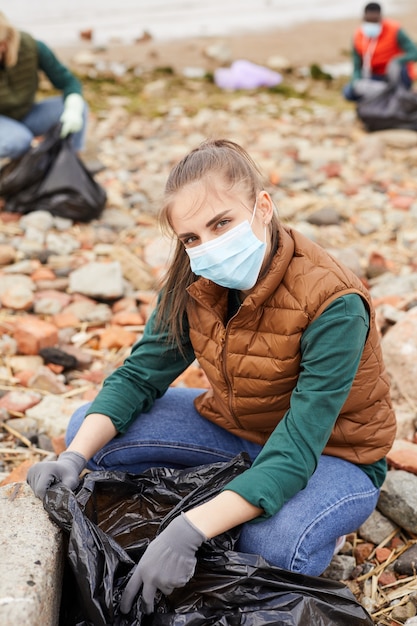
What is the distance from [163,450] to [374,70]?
690 centimetres

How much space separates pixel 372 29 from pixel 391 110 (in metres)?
1.33

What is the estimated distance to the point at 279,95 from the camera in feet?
30.6

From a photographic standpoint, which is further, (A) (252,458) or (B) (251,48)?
(B) (251,48)

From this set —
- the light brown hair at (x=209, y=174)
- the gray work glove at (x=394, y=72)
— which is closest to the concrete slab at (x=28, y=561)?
the light brown hair at (x=209, y=174)

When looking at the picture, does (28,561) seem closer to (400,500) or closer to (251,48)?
(400,500)

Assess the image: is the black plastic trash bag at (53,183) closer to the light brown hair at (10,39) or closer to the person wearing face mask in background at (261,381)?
the light brown hair at (10,39)

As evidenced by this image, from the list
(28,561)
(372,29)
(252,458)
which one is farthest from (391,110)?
(28,561)

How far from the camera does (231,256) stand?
207 cm

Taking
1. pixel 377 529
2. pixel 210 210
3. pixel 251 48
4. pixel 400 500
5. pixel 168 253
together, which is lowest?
pixel 251 48

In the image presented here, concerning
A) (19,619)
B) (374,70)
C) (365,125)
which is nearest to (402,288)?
(19,619)

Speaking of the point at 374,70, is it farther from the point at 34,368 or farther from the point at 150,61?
the point at 34,368

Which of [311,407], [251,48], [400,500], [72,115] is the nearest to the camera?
[311,407]

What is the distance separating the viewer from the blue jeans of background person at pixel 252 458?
2018mm

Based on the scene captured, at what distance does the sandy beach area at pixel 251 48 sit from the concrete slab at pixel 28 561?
33.5 ft
